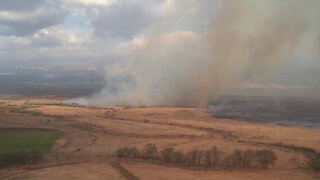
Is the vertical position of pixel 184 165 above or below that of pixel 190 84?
below

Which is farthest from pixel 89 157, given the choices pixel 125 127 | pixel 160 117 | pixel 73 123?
pixel 160 117

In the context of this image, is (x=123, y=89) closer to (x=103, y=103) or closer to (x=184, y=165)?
(x=103, y=103)

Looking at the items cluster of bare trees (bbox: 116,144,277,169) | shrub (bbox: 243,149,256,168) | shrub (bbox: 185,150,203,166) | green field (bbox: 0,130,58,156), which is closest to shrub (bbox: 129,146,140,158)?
cluster of bare trees (bbox: 116,144,277,169)

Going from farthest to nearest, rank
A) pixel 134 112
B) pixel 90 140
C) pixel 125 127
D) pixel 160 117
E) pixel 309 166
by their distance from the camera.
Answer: pixel 134 112 → pixel 160 117 → pixel 125 127 → pixel 90 140 → pixel 309 166

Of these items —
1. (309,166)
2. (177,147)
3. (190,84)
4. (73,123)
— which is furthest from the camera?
(190,84)

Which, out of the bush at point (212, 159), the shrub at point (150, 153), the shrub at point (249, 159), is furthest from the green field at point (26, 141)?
the shrub at point (249, 159)

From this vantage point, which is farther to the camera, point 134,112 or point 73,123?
point 134,112

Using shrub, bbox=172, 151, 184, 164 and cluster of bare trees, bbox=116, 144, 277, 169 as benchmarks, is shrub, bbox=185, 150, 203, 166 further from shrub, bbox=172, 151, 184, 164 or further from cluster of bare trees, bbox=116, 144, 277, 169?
shrub, bbox=172, 151, 184, 164

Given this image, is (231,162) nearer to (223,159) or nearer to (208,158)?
(223,159)
